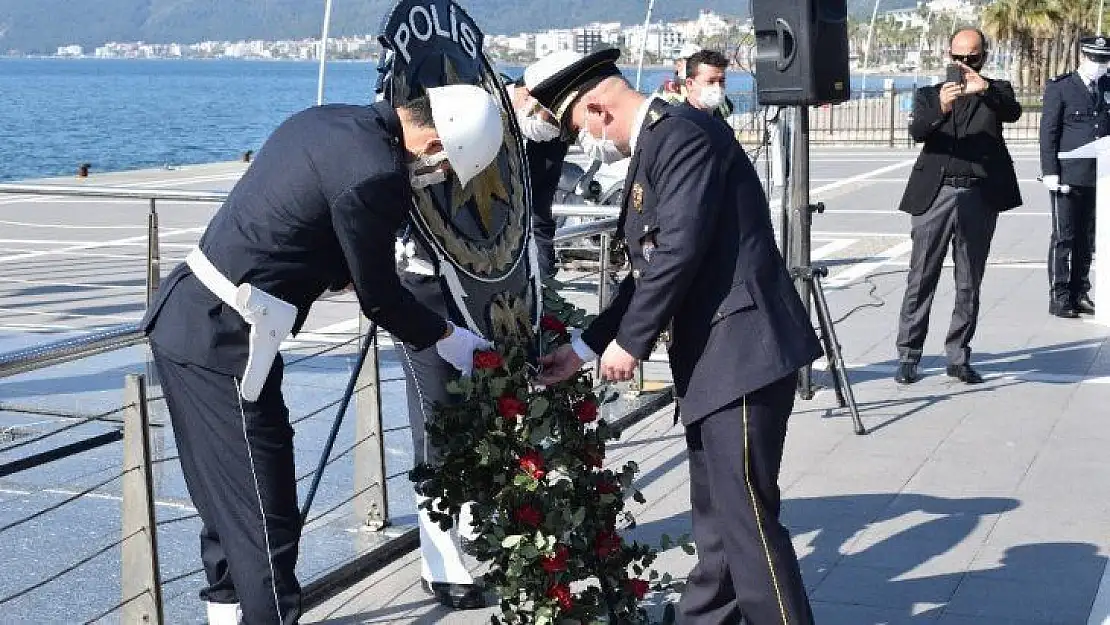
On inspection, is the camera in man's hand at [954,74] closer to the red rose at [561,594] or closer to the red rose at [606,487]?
the red rose at [606,487]

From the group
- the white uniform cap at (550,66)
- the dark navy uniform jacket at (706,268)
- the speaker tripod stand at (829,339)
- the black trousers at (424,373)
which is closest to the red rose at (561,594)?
the dark navy uniform jacket at (706,268)

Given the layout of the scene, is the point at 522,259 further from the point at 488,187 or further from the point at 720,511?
the point at 720,511

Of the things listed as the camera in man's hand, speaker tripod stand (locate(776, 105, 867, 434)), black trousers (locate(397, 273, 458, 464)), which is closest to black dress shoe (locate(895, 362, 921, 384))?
speaker tripod stand (locate(776, 105, 867, 434))

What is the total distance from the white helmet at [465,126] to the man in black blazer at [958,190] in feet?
18.3

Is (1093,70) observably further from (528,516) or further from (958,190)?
(528,516)

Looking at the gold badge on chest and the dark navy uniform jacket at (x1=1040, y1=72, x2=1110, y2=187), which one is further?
the dark navy uniform jacket at (x1=1040, y1=72, x2=1110, y2=187)

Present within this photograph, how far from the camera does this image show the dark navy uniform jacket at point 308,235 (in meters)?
3.74

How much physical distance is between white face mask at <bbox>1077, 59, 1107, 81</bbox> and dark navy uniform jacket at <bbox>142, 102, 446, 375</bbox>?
28.3 feet

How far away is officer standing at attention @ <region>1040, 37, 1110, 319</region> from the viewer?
36.7 feet

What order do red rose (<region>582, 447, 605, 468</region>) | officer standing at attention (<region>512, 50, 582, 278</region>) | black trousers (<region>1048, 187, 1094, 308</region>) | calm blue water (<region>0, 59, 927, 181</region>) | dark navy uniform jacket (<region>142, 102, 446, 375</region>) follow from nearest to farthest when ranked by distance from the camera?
dark navy uniform jacket (<region>142, 102, 446, 375</region>), red rose (<region>582, 447, 605, 468</region>), officer standing at attention (<region>512, 50, 582, 278</region>), black trousers (<region>1048, 187, 1094, 308</region>), calm blue water (<region>0, 59, 927, 181</region>)

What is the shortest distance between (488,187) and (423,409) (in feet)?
4.27

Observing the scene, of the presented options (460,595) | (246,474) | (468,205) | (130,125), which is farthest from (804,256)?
(130,125)

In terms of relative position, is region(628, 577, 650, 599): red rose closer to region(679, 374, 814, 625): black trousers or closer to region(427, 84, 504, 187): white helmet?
region(679, 374, 814, 625): black trousers

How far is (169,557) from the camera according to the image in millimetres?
5902
